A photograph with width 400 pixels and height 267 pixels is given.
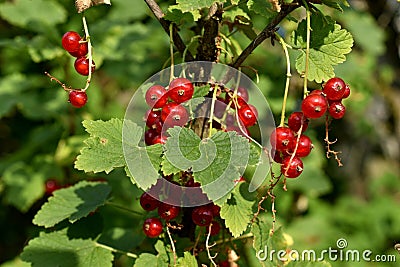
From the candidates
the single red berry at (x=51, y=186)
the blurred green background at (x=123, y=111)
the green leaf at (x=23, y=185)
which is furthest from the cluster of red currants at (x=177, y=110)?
the green leaf at (x=23, y=185)

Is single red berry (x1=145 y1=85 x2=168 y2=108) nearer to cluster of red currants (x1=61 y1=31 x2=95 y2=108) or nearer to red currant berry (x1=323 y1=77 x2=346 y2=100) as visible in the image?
cluster of red currants (x1=61 y1=31 x2=95 y2=108)

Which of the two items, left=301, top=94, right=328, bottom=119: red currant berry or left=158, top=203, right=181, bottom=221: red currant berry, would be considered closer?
left=301, top=94, right=328, bottom=119: red currant berry

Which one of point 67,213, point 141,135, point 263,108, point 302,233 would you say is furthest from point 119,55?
point 302,233

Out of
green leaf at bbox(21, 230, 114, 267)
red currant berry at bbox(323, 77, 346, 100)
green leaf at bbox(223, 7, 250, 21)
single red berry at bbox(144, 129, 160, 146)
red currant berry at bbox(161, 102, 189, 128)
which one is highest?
green leaf at bbox(223, 7, 250, 21)

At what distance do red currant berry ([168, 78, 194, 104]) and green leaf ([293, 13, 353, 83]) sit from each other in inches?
8.4

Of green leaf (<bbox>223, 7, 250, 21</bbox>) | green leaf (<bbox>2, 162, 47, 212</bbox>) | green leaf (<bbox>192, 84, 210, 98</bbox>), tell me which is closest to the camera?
green leaf (<bbox>192, 84, 210, 98</bbox>)

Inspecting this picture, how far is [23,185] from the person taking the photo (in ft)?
7.18

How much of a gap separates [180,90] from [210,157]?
0.46 feet

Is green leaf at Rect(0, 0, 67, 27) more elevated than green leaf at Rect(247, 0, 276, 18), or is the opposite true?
green leaf at Rect(247, 0, 276, 18)

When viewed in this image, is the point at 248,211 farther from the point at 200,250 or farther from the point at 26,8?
the point at 26,8

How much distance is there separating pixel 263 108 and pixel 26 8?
1.00 metres

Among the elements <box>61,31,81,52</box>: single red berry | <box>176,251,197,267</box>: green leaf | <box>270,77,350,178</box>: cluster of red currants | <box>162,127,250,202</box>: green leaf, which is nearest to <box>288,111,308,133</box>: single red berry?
<box>270,77,350,178</box>: cluster of red currants

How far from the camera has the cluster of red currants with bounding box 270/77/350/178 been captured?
1.03 m

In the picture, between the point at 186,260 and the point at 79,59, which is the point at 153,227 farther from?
the point at 79,59
